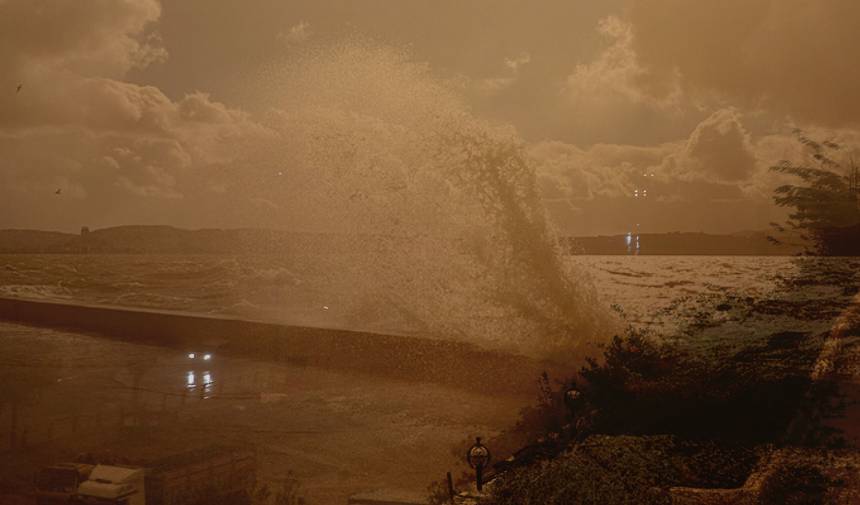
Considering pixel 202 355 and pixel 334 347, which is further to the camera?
pixel 202 355

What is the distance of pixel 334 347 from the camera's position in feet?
47.5


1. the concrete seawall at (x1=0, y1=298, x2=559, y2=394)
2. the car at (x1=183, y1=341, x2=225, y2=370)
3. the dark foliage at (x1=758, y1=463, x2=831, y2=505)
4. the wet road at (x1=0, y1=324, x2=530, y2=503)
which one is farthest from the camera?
the car at (x1=183, y1=341, x2=225, y2=370)

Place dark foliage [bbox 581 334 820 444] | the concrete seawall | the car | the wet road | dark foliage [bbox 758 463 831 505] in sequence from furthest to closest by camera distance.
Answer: the car < the concrete seawall < the wet road < dark foliage [bbox 581 334 820 444] < dark foliage [bbox 758 463 831 505]

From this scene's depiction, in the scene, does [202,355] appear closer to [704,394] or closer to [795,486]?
[704,394]

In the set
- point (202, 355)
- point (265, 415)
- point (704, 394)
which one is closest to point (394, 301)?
point (202, 355)

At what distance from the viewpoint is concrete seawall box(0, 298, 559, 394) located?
12125mm

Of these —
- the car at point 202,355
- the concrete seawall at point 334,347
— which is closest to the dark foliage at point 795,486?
the concrete seawall at point 334,347

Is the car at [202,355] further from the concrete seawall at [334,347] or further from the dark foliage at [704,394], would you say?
the dark foliage at [704,394]

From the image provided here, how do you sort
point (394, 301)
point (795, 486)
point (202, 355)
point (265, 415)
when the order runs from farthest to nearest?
point (394, 301), point (202, 355), point (265, 415), point (795, 486)

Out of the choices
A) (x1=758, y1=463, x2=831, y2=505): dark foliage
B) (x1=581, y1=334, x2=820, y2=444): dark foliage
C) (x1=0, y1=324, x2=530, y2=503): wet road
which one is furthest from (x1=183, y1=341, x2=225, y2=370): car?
(x1=758, y1=463, x2=831, y2=505): dark foliage

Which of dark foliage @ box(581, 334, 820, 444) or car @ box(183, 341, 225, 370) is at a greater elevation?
dark foliage @ box(581, 334, 820, 444)

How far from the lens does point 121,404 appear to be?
987 centimetres

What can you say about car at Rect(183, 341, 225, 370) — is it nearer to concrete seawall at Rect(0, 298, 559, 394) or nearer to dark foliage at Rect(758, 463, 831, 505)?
concrete seawall at Rect(0, 298, 559, 394)

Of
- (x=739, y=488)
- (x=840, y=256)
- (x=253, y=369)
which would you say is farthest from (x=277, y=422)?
(x=840, y=256)
